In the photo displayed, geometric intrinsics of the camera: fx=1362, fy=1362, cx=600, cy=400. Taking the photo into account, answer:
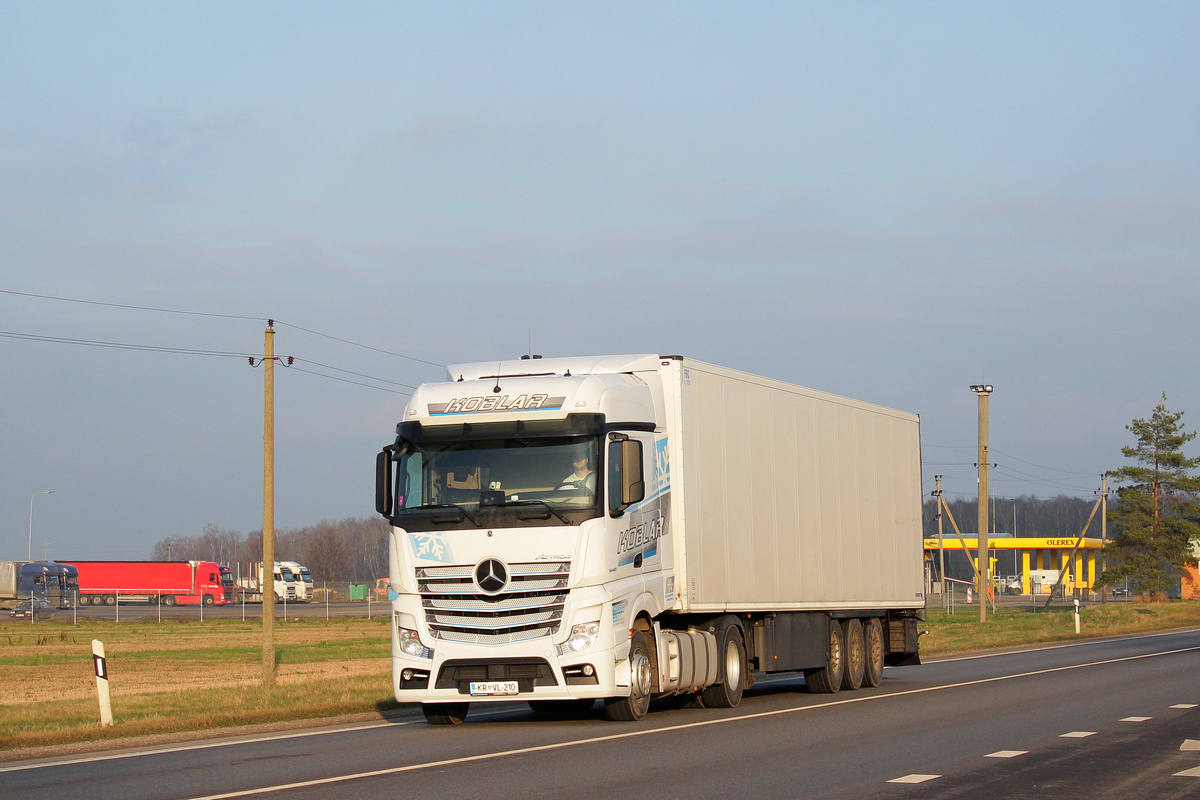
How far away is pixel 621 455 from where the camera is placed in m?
14.5

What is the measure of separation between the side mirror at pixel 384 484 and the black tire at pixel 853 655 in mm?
9156

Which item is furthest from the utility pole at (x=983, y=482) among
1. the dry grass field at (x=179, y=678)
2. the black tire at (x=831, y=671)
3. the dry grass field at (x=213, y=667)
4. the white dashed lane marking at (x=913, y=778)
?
the white dashed lane marking at (x=913, y=778)

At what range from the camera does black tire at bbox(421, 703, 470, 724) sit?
15578mm

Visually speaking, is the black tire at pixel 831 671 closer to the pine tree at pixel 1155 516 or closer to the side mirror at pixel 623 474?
the side mirror at pixel 623 474

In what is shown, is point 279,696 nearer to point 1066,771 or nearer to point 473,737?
point 473,737

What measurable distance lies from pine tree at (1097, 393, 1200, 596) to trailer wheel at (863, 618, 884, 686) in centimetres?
5875

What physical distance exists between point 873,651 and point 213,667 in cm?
1770

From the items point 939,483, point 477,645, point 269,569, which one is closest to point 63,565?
point 939,483

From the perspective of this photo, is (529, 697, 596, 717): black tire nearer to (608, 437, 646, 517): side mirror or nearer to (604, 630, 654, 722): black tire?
(604, 630, 654, 722): black tire

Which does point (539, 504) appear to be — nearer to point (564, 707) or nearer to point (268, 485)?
point (564, 707)

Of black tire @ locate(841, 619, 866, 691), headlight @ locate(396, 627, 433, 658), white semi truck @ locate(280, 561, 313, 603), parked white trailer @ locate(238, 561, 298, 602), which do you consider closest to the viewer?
headlight @ locate(396, 627, 433, 658)

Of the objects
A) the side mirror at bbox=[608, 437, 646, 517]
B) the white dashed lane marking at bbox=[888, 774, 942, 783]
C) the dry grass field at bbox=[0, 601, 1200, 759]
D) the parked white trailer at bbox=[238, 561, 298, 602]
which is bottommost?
the parked white trailer at bbox=[238, 561, 298, 602]

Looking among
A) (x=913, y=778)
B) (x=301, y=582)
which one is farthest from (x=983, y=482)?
(x=301, y=582)

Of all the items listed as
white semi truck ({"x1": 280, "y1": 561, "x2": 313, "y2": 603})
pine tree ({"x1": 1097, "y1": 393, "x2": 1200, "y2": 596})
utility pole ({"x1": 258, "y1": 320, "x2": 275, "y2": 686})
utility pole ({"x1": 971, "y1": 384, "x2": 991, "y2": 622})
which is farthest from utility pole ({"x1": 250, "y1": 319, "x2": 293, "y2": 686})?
white semi truck ({"x1": 280, "y1": 561, "x2": 313, "y2": 603})
